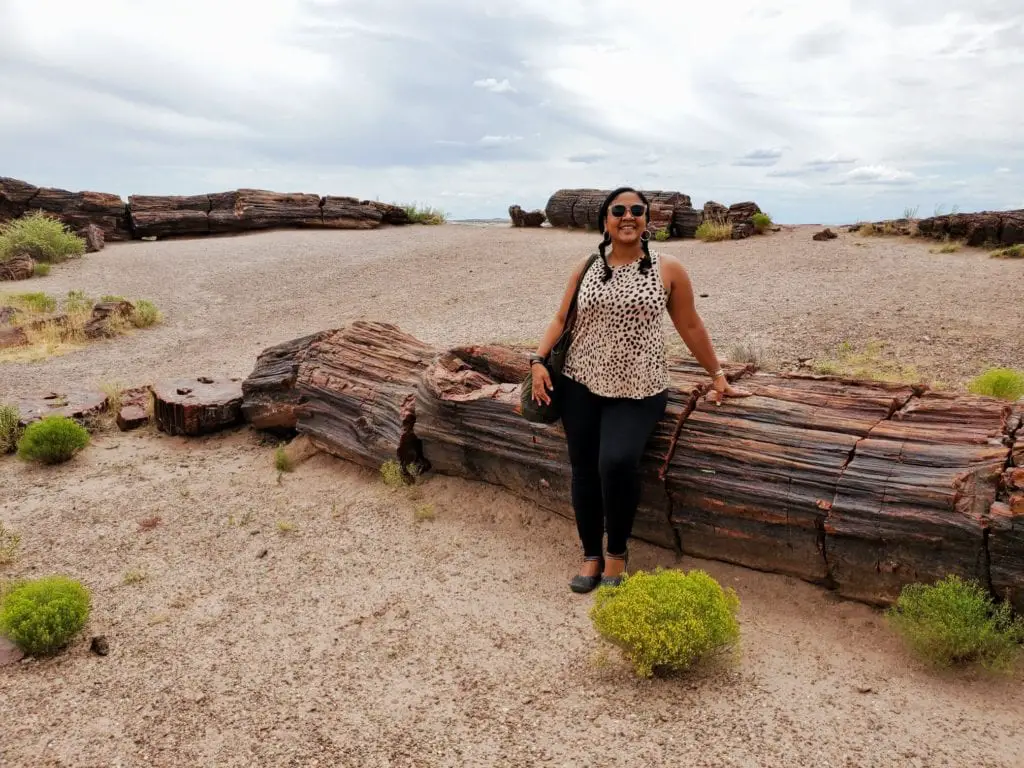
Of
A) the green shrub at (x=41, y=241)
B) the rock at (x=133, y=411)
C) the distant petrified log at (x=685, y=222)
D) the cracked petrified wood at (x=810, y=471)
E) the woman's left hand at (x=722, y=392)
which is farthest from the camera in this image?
the distant petrified log at (x=685, y=222)

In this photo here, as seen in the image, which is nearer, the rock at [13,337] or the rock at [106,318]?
the rock at [13,337]

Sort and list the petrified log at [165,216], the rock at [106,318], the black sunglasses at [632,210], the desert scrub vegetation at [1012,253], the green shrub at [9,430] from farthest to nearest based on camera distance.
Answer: the petrified log at [165,216], the desert scrub vegetation at [1012,253], the rock at [106,318], the green shrub at [9,430], the black sunglasses at [632,210]

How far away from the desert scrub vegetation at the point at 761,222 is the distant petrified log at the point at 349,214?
10.9 m

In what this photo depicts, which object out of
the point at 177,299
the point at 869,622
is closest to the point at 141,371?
the point at 177,299

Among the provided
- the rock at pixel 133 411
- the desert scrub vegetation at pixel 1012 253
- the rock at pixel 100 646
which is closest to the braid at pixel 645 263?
the rock at pixel 100 646

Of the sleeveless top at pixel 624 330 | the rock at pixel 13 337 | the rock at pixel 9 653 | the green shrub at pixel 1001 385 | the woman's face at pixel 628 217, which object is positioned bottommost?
the rock at pixel 9 653

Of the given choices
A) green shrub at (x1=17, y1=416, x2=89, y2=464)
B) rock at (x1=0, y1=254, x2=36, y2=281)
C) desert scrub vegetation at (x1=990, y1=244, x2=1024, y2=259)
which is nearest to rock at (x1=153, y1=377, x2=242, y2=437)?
green shrub at (x1=17, y1=416, x2=89, y2=464)

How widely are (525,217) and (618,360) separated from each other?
734 inches

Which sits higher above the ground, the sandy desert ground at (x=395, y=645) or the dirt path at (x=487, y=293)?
the dirt path at (x=487, y=293)

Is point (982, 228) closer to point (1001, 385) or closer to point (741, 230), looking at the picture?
point (741, 230)

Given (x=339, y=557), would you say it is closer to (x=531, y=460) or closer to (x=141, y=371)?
(x=531, y=460)

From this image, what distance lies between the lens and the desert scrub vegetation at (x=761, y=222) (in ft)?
59.6

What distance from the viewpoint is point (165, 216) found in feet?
71.1

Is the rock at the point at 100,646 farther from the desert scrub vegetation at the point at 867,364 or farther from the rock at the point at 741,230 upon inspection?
the rock at the point at 741,230
